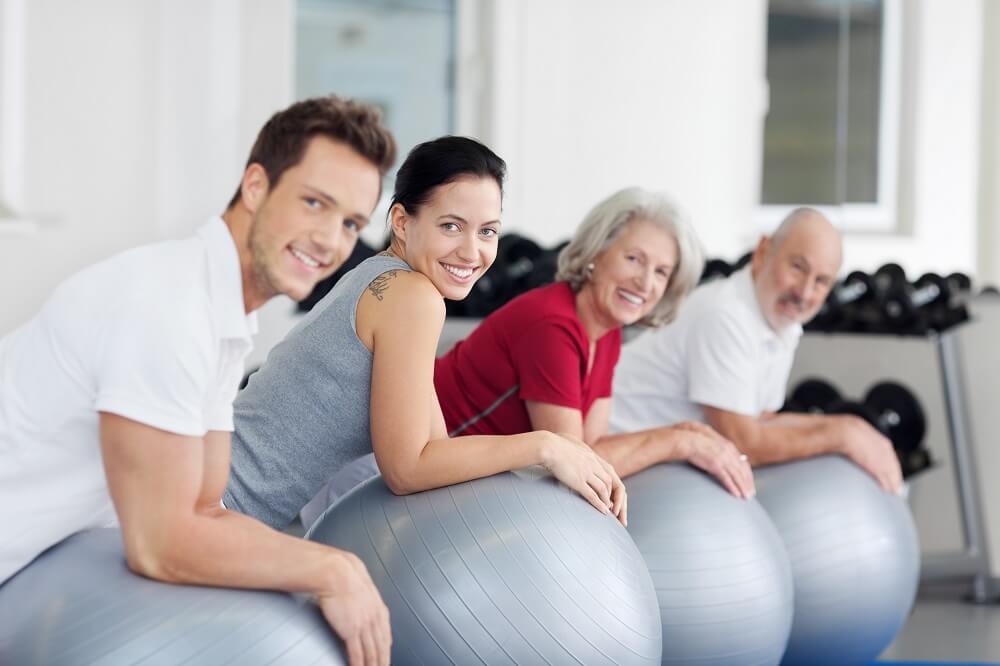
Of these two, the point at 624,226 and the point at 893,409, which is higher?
the point at 624,226

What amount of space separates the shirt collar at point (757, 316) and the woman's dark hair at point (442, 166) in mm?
976

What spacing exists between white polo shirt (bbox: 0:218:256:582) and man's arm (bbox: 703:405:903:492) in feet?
4.19

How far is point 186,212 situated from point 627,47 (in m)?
2.16

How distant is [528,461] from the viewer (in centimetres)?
158

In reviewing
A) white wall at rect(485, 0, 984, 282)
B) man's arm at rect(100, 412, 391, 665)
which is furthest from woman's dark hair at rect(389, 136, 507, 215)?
white wall at rect(485, 0, 984, 282)

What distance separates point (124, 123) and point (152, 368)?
2742 millimetres

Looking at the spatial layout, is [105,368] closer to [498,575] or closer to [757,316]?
[498,575]

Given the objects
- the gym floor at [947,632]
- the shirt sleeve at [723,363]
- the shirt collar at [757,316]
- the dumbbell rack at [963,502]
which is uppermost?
the shirt collar at [757,316]

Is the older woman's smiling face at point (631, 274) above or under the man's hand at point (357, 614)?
above

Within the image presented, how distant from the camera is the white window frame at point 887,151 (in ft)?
19.5

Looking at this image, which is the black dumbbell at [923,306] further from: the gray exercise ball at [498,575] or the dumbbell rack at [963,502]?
the gray exercise ball at [498,575]

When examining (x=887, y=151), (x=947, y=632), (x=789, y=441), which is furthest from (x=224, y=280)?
(x=887, y=151)

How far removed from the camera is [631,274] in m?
Answer: 2.04

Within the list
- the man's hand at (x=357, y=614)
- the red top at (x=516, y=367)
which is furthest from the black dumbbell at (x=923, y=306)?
the man's hand at (x=357, y=614)
